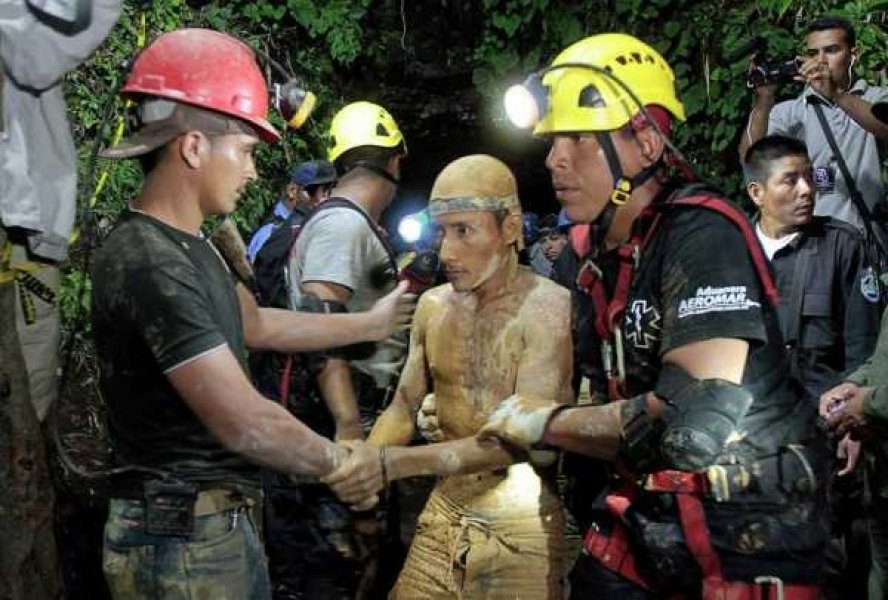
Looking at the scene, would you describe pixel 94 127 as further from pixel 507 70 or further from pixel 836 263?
pixel 836 263

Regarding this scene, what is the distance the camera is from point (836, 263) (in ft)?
18.9

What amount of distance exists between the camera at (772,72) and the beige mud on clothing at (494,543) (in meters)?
3.75

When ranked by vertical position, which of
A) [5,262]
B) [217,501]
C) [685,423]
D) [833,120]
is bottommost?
[217,501]

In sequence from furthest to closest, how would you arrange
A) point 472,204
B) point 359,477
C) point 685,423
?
point 472,204
point 359,477
point 685,423

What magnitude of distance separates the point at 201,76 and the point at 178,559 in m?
1.52

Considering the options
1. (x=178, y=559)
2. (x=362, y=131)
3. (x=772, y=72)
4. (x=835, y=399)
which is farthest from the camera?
(x=772, y=72)

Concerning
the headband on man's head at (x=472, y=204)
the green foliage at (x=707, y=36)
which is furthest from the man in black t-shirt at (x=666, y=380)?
the green foliage at (x=707, y=36)

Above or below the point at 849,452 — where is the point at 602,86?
above

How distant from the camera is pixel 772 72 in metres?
6.53

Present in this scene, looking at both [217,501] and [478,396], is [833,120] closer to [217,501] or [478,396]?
[478,396]

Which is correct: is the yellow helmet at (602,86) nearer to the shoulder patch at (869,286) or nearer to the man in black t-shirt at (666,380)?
the man in black t-shirt at (666,380)

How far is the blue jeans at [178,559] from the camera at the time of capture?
3016mm

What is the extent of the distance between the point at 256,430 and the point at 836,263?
157 inches

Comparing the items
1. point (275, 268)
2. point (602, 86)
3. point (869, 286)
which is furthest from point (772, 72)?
point (602, 86)
